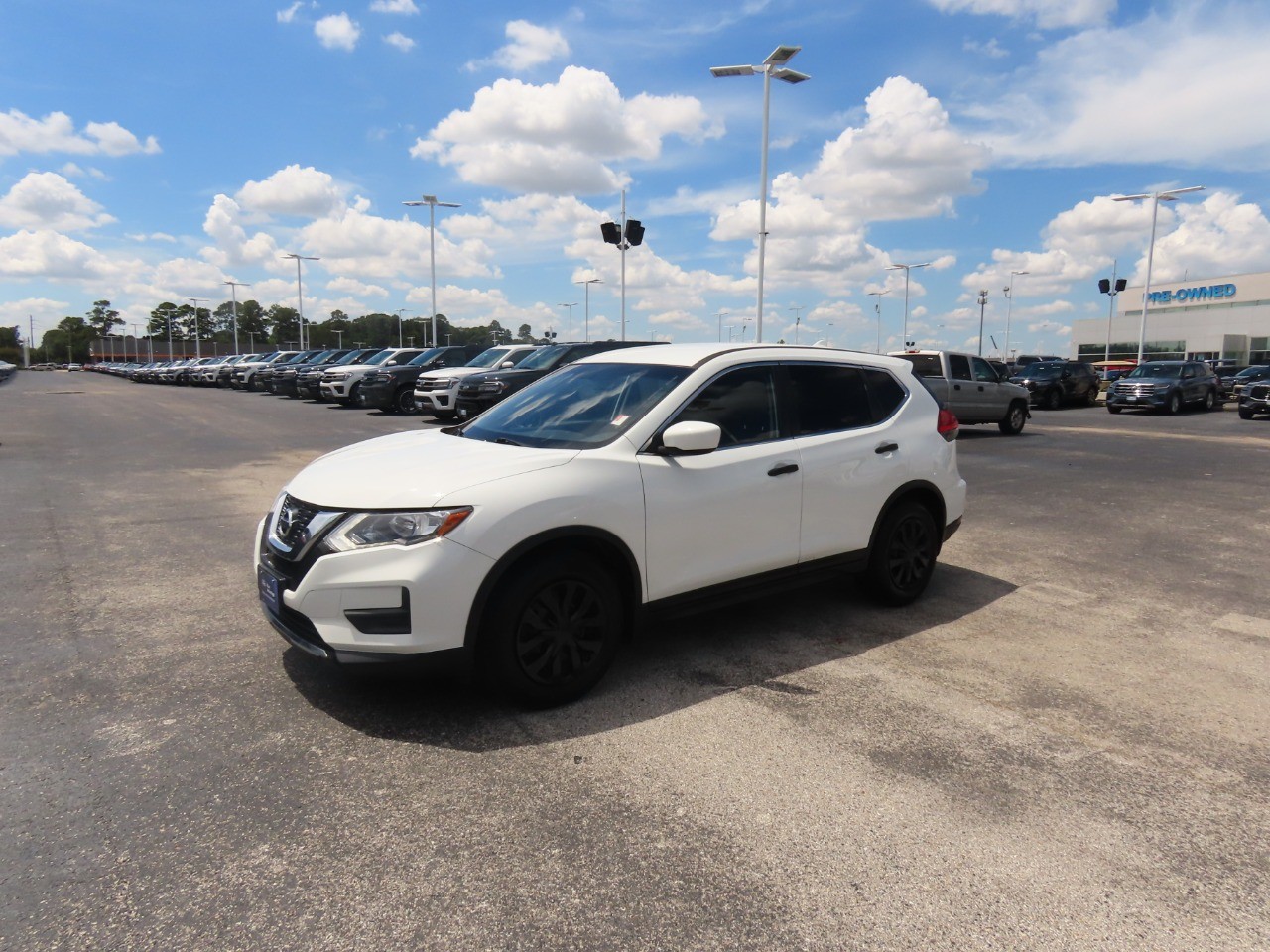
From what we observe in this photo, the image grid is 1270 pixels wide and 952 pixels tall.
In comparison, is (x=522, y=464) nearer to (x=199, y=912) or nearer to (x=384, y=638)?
(x=384, y=638)

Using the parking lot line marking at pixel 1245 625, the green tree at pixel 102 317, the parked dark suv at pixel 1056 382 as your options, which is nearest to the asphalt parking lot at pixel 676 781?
the parking lot line marking at pixel 1245 625

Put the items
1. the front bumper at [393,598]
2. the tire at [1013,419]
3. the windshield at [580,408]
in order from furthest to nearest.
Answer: the tire at [1013,419]
the windshield at [580,408]
the front bumper at [393,598]

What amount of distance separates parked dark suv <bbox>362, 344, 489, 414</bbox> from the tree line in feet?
301

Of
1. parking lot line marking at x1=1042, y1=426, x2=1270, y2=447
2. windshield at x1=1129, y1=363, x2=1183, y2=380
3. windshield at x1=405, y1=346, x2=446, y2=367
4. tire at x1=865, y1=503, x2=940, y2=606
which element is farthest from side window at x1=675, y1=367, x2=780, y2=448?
windshield at x1=1129, y1=363, x2=1183, y2=380

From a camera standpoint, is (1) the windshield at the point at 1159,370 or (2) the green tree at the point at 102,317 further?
(2) the green tree at the point at 102,317

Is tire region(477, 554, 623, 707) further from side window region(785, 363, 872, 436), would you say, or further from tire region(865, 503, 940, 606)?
tire region(865, 503, 940, 606)

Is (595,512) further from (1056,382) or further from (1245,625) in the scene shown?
(1056,382)

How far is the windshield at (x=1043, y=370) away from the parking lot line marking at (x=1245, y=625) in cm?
2633

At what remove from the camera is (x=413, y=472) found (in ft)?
12.1

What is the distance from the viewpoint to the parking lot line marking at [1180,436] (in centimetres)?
1645

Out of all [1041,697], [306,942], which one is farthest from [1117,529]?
[306,942]

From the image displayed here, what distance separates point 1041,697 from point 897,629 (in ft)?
3.56

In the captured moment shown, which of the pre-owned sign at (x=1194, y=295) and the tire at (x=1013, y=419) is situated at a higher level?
the pre-owned sign at (x=1194, y=295)

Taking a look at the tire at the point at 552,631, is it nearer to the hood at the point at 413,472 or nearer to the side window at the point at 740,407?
the hood at the point at 413,472
